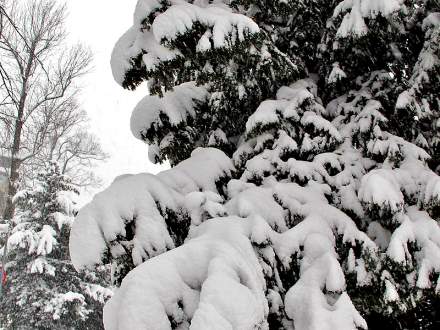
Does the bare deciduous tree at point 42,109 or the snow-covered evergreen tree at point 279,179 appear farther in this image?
the bare deciduous tree at point 42,109

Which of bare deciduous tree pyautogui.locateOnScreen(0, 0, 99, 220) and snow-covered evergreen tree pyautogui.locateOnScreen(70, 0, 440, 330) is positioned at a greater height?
bare deciduous tree pyautogui.locateOnScreen(0, 0, 99, 220)

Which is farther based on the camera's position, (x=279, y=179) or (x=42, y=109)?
(x=42, y=109)

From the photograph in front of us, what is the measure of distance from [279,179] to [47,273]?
1182 centimetres

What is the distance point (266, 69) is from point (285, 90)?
0.40 m

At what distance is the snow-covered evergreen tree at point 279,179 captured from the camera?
2361 mm

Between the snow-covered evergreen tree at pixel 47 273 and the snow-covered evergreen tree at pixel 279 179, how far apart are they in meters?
10.6

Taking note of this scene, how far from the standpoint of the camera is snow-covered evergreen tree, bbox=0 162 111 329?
43.2 ft

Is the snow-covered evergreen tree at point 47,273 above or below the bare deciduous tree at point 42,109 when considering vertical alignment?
below

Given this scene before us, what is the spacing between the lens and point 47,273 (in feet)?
44.0

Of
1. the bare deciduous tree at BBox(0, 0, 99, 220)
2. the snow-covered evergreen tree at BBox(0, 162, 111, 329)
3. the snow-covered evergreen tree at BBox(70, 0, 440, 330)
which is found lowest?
the snow-covered evergreen tree at BBox(70, 0, 440, 330)

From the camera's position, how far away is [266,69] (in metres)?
3.82

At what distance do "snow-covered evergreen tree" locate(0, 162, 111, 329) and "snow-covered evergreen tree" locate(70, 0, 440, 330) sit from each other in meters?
10.6

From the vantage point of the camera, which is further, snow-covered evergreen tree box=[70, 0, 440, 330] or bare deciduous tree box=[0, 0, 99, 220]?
bare deciduous tree box=[0, 0, 99, 220]

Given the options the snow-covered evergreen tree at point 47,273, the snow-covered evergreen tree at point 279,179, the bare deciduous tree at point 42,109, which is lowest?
the snow-covered evergreen tree at point 279,179
